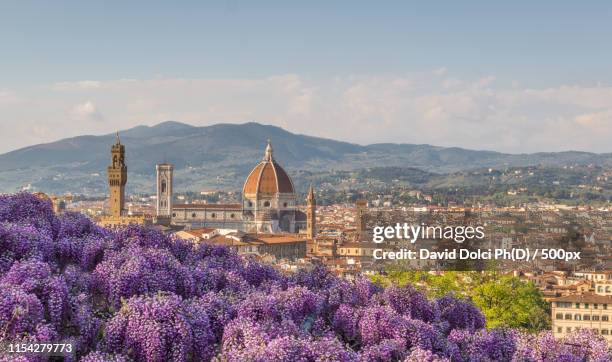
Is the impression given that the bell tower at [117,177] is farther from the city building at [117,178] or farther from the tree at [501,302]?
the tree at [501,302]

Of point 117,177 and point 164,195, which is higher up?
point 117,177

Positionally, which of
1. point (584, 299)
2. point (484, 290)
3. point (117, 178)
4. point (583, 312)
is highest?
point (117, 178)

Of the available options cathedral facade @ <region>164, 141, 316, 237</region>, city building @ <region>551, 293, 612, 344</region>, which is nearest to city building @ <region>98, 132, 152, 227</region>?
cathedral facade @ <region>164, 141, 316, 237</region>

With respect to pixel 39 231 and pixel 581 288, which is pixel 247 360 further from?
pixel 581 288

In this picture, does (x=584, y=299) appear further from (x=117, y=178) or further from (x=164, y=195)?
(x=164, y=195)

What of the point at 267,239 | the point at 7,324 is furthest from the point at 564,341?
the point at 267,239

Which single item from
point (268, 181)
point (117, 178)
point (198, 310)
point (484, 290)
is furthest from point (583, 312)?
point (268, 181)
